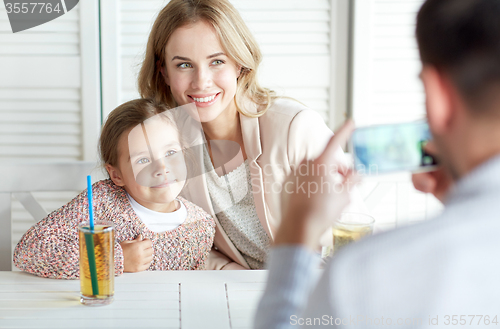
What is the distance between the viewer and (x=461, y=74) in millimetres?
386

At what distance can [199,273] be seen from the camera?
959 millimetres

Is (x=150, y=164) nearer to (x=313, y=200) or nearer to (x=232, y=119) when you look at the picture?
(x=232, y=119)

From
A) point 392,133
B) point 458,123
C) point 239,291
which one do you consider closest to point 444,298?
point 458,123

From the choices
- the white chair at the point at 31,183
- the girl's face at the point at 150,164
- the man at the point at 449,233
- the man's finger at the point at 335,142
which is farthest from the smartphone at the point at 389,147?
the white chair at the point at 31,183

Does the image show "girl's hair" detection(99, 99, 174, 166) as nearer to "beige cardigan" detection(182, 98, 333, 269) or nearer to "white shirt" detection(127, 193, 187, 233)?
"white shirt" detection(127, 193, 187, 233)

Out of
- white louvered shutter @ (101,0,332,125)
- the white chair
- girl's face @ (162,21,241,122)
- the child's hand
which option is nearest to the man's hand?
the child's hand

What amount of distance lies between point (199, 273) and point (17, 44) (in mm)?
1305

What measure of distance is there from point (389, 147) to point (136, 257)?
2.09ft

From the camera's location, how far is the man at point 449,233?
0.35 meters

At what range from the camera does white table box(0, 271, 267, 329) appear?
75 centimetres

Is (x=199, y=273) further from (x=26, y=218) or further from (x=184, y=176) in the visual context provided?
(x=26, y=218)

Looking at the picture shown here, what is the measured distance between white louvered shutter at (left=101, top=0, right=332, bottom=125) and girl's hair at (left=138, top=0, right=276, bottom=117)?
12.1 inches

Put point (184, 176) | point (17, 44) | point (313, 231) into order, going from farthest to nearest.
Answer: point (17, 44)
point (184, 176)
point (313, 231)

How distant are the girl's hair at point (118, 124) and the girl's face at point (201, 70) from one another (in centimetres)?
14
